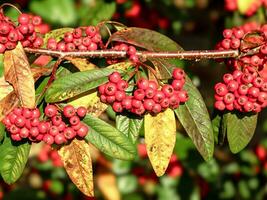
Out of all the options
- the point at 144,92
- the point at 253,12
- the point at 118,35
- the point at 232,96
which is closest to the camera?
the point at 144,92

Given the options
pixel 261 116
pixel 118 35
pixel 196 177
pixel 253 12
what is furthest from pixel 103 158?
pixel 261 116

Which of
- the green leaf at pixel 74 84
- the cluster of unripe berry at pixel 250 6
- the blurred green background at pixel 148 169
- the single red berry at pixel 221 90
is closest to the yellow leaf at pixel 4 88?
the green leaf at pixel 74 84

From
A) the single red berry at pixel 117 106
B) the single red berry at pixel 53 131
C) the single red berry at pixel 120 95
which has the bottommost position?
the single red berry at pixel 53 131

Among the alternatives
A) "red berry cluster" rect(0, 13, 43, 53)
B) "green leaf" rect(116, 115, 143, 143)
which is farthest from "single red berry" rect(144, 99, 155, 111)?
"red berry cluster" rect(0, 13, 43, 53)

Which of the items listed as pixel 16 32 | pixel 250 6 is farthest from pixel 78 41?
pixel 250 6

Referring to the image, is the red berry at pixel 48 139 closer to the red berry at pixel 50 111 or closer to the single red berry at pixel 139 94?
the red berry at pixel 50 111

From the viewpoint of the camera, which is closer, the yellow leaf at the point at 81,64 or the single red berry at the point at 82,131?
the single red berry at the point at 82,131

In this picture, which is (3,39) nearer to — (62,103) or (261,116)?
(62,103)
